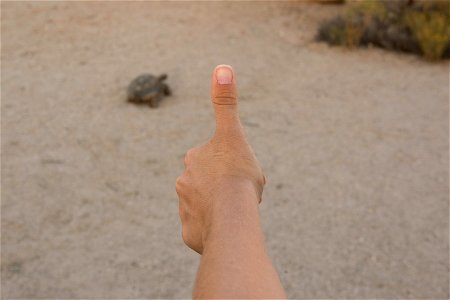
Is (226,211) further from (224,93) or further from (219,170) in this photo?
(224,93)

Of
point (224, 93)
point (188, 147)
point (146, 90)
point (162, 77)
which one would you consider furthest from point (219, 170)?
point (162, 77)

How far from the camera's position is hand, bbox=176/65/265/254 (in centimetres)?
147

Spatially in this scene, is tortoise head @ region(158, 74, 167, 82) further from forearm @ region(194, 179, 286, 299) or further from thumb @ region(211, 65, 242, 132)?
forearm @ region(194, 179, 286, 299)

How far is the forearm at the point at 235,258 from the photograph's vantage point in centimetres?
112

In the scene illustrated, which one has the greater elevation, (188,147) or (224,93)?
(224,93)

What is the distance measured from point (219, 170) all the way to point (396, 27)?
6.30 m

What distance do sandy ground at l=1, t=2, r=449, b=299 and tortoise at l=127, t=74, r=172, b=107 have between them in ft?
0.37

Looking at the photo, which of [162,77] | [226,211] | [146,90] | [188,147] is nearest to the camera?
[226,211]

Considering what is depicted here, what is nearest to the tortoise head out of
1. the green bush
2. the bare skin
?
the green bush

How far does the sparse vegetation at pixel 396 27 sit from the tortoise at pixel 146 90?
105 inches

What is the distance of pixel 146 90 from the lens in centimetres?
517

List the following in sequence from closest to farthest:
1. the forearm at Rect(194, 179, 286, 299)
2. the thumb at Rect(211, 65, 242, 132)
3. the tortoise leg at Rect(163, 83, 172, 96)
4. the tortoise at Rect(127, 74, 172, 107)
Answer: the forearm at Rect(194, 179, 286, 299)
the thumb at Rect(211, 65, 242, 132)
the tortoise at Rect(127, 74, 172, 107)
the tortoise leg at Rect(163, 83, 172, 96)

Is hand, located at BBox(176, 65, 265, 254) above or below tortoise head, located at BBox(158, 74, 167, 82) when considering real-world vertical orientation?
above

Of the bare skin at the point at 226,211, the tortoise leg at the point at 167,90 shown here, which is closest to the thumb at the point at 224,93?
the bare skin at the point at 226,211
